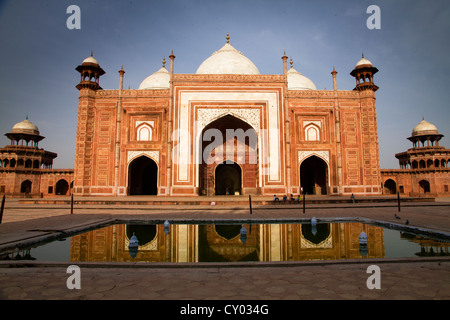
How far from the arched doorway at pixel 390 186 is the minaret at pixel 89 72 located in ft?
87.8

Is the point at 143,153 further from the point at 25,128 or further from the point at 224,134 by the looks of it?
the point at 25,128

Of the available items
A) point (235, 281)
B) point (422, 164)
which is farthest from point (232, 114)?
point (422, 164)

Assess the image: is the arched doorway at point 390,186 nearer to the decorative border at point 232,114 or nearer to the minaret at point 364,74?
the minaret at point 364,74

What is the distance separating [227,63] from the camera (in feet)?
70.8

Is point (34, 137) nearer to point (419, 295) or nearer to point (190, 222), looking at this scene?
point (190, 222)

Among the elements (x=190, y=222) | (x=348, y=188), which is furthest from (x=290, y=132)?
(x=190, y=222)

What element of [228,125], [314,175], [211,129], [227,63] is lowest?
[314,175]

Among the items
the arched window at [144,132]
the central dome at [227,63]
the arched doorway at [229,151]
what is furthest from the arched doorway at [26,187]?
the central dome at [227,63]

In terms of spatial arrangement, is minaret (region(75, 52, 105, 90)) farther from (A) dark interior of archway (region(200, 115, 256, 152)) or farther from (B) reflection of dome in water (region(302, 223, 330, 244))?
(B) reflection of dome in water (region(302, 223, 330, 244))

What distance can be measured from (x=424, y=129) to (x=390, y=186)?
6.63m

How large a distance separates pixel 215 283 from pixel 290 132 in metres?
17.4

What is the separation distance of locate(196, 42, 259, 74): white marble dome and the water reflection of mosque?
16.7m

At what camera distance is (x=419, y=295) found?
2219 mm

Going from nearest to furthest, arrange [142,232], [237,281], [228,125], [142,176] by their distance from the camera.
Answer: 1. [237,281]
2. [142,232]
3. [228,125]
4. [142,176]
